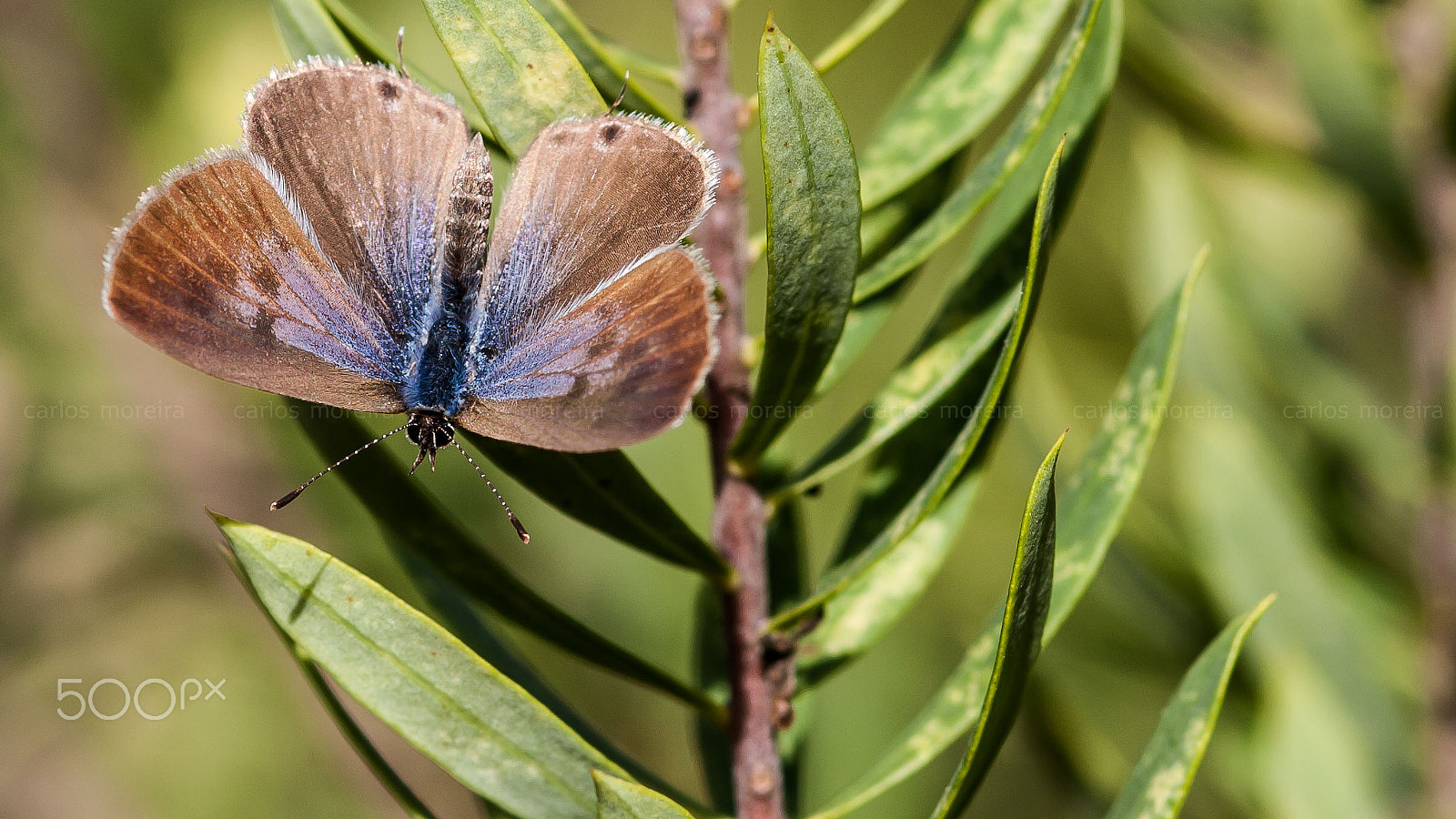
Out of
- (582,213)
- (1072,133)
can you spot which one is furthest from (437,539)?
(1072,133)

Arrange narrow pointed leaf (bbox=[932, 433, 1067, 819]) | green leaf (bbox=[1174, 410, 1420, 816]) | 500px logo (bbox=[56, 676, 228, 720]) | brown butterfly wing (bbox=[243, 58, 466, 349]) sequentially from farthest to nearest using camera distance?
500px logo (bbox=[56, 676, 228, 720]) < green leaf (bbox=[1174, 410, 1420, 816]) < brown butterfly wing (bbox=[243, 58, 466, 349]) < narrow pointed leaf (bbox=[932, 433, 1067, 819])

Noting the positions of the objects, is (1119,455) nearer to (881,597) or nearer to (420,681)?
(881,597)

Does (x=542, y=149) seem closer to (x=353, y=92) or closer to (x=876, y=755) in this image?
(x=353, y=92)

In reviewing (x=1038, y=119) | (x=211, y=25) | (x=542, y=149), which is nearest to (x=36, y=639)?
(x=211, y=25)

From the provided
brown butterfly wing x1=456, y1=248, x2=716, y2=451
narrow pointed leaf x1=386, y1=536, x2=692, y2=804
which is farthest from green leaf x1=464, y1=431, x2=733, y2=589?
narrow pointed leaf x1=386, y1=536, x2=692, y2=804

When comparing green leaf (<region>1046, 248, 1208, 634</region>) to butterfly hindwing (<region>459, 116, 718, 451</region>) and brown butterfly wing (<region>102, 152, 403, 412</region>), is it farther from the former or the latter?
brown butterfly wing (<region>102, 152, 403, 412</region>)

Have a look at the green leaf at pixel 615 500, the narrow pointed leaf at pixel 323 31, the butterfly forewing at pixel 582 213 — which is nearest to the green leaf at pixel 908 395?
the green leaf at pixel 615 500

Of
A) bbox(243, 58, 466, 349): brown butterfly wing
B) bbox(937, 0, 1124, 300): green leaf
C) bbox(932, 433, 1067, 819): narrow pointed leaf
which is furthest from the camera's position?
bbox(243, 58, 466, 349): brown butterfly wing
